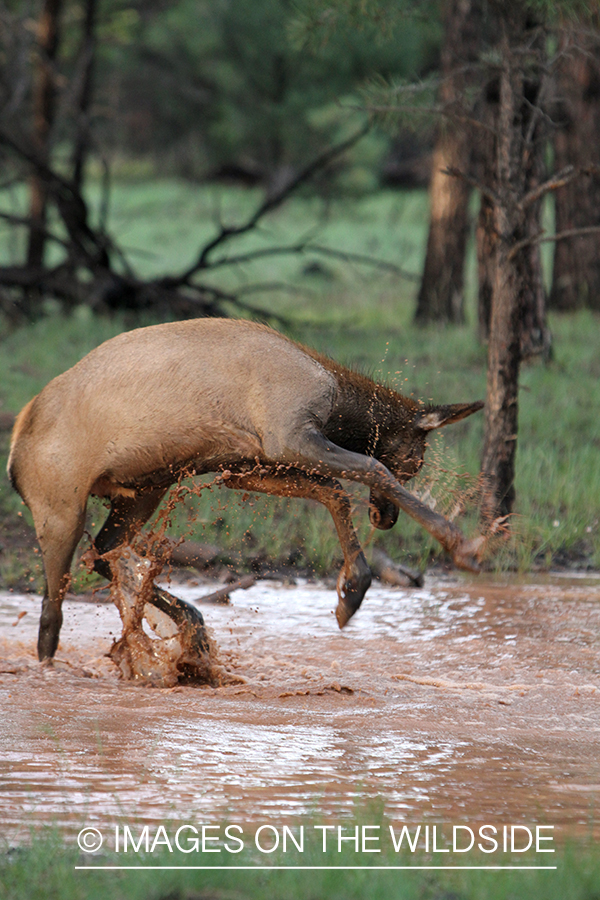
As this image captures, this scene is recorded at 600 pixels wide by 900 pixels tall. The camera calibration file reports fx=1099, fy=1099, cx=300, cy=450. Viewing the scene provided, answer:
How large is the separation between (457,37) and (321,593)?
8.30 metres

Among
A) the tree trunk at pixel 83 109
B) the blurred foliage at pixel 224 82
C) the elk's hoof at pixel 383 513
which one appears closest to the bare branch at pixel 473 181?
the elk's hoof at pixel 383 513

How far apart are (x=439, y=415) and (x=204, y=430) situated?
1140 millimetres

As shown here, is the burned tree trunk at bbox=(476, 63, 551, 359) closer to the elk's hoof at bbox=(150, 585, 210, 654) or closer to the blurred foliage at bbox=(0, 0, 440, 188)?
the elk's hoof at bbox=(150, 585, 210, 654)

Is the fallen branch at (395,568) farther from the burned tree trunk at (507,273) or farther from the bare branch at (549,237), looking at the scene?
the bare branch at (549,237)

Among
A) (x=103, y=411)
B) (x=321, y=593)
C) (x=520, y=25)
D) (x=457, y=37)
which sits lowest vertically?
(x=321, y=593)

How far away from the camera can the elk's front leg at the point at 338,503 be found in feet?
15.9

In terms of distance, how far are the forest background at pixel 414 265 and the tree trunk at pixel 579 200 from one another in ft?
0.09

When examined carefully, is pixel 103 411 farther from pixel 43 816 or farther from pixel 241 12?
pixel 241 12

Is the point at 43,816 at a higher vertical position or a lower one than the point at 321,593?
higher

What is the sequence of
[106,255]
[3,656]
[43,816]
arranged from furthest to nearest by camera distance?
[106,255] < [3,656] < [43,816]

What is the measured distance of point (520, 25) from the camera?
7.11 meters

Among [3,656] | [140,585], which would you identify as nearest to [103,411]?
[140,585]

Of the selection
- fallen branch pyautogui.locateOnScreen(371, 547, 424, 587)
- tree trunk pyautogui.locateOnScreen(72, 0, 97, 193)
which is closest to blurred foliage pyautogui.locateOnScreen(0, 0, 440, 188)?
tree trunk pyautogui.locateOnScreen(72, 0, 97, 193)

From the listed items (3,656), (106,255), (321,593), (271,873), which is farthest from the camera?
(106,255)
